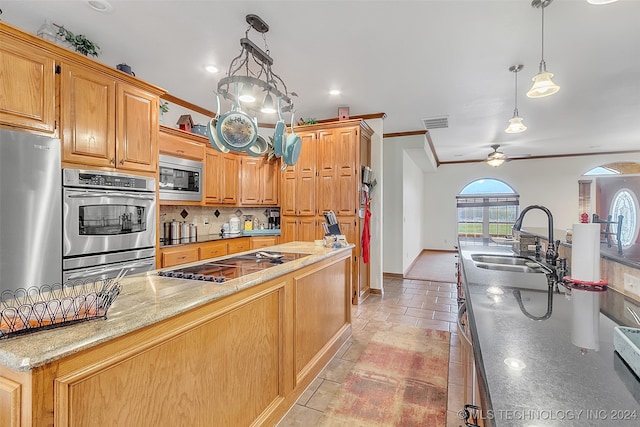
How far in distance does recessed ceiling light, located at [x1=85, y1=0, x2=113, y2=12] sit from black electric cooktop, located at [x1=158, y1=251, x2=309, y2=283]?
2.05 m

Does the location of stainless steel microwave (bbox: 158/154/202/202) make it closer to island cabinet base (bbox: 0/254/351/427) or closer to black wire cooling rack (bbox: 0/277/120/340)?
island cabinet base (bbox: 0/254/351/427)

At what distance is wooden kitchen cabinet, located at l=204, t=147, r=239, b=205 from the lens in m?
4.16

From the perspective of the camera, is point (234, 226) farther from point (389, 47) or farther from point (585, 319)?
point (585, 319)

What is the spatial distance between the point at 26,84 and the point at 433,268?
697 cm

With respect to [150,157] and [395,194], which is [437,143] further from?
[150,157]

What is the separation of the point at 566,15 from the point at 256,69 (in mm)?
2778

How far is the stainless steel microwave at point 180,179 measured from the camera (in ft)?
11.6

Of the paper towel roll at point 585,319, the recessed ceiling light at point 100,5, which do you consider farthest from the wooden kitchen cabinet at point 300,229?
the paper towel roll at point 585,319

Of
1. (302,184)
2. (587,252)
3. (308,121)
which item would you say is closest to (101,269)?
(302,184)

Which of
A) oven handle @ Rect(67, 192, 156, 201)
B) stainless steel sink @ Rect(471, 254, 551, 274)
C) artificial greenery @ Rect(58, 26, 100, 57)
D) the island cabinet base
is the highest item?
artificial greenery @ Rect(58, 26, 100, 57)

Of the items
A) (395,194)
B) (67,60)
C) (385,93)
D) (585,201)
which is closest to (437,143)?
(395,194)

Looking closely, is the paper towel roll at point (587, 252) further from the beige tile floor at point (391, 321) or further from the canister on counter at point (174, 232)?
the canister on counter at point (174, 232)

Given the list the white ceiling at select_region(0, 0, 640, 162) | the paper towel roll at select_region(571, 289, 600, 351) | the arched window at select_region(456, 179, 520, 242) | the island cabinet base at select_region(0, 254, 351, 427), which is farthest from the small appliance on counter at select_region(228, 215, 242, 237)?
A: the arched window at select_region(456, 179, 520, 242)

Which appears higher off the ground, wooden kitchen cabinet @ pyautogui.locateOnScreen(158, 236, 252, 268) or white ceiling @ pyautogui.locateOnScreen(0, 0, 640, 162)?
white ceiling @ pyautogui.locateOnScreen(0, 0, 640, 162)
